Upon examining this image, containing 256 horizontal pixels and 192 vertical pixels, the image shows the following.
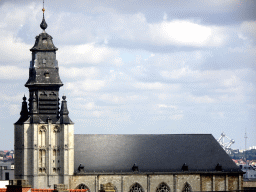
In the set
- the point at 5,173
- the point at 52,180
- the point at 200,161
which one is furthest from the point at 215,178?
the point at 5,173

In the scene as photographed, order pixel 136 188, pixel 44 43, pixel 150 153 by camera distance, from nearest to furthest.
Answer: pixel 44 43
pixel 136 188
pixel 150 153

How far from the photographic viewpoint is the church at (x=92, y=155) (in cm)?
12319

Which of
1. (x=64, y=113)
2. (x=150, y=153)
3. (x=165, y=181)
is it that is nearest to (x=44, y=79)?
(x=64, y=113)

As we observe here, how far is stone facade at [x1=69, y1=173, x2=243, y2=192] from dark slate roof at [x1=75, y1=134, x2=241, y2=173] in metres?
1.01

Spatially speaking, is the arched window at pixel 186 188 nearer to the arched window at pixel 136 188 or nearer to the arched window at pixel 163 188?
the arched window at pixel 163 188

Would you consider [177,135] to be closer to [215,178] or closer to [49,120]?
[215,178]

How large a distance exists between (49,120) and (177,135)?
18.8m

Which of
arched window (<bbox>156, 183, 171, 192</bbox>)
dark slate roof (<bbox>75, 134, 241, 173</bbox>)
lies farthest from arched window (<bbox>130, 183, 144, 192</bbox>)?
arched window (<bbox>156, 183, 171, 192</bbox>)

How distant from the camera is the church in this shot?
404 ft

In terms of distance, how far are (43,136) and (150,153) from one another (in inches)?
590

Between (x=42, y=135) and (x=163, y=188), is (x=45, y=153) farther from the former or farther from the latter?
(x=163, y=188)

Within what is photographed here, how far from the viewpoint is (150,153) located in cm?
13012

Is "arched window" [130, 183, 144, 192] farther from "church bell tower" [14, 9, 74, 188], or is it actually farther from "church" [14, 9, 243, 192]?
"church bell tower" [14, 9, 74, 188]

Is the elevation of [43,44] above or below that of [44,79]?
above
